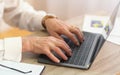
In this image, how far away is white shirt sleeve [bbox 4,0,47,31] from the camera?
1430 millimetres

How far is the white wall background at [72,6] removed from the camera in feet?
6.97

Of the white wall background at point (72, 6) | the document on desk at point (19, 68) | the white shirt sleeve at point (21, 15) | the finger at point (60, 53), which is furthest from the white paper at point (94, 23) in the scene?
the white wall background at point (72, 6)

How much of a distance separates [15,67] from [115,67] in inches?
14.8

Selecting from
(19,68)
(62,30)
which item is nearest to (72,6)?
(62,30)

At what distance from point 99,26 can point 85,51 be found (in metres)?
0.37

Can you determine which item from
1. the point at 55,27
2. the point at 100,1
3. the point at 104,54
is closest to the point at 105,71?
the point at 104,54

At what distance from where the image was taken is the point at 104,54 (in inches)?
41.4

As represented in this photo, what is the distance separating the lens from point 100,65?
960mm

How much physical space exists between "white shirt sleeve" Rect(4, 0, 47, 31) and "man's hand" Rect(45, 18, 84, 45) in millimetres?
148

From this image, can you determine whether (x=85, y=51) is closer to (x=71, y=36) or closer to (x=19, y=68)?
(x=71, y=36)

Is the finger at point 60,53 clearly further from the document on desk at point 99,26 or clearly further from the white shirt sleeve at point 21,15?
the white shirt sleeve at point 21,15

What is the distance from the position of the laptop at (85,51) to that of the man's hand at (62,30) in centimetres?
2

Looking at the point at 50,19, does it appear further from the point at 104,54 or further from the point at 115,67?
the point at 115,67

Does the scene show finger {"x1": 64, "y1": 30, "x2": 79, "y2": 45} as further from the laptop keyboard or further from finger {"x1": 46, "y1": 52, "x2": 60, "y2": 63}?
finger {"x1": 46, "y1": 52, "x2": 60, "y2": 63}
